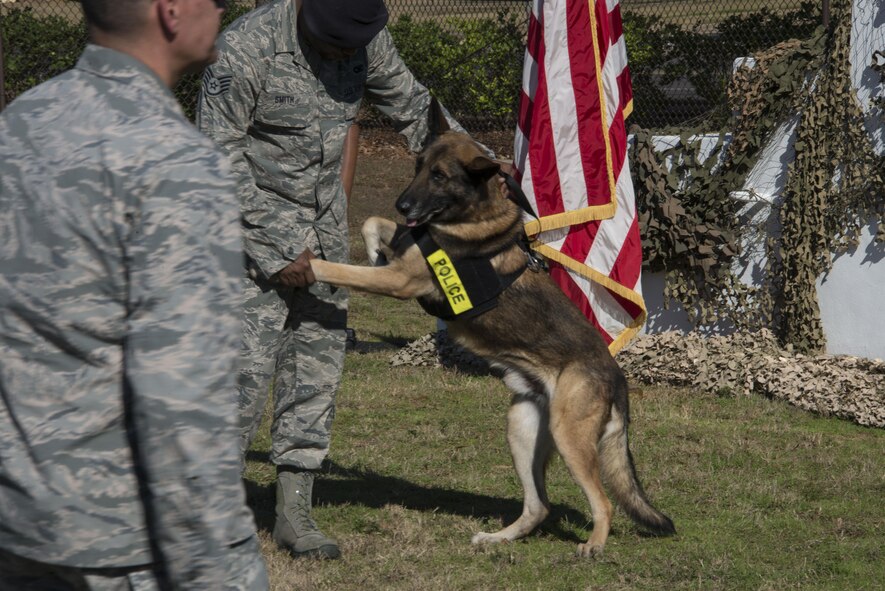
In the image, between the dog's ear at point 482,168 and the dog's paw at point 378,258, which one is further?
the dog's paw at point 378,258

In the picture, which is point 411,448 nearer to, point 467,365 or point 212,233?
point 467,365

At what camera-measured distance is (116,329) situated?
1.71 meters

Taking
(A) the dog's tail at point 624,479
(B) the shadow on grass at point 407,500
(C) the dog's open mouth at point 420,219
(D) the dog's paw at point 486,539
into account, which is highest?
(C) the dog's open mouth at point 420,219

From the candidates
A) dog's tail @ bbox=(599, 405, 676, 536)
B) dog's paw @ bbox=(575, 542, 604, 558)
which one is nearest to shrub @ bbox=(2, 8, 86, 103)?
dog's tail @ bbox=(599, 405, 676, 536)

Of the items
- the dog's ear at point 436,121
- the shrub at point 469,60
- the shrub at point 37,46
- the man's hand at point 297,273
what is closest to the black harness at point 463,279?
the dog's ear at point 436,121

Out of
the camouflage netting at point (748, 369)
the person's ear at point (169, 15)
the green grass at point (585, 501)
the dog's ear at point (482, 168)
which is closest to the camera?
the person's ear at point (169, 15)

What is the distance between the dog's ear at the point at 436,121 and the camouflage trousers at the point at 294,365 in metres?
0.87

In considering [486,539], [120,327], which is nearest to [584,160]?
[486,539]

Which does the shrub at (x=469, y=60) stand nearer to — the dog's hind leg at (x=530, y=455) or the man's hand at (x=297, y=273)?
the dog's hind leg at (x=530, y=455)

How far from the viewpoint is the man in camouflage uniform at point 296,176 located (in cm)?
416

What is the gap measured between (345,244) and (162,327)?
9.99 ft

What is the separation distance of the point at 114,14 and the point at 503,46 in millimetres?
10943

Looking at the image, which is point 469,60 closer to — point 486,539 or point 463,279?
point 463,279

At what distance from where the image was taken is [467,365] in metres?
8.48
